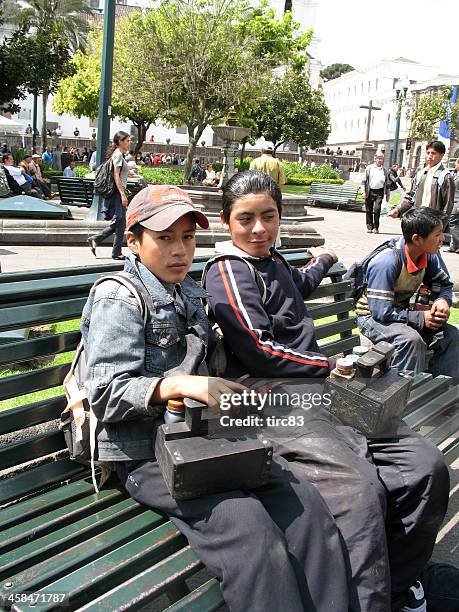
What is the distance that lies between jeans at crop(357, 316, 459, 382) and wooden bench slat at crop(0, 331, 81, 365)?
1920 millimetres

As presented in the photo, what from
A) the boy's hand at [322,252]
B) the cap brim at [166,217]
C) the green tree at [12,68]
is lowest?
the boy's hand at [322,252]

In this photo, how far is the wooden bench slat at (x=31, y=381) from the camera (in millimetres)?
2174

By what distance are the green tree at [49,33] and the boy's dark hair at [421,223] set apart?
22.4 m

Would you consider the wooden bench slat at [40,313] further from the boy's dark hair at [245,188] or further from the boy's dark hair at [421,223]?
the boy's dark hair at [421,223]

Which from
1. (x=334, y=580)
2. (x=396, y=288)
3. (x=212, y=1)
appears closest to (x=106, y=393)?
(x=334, y=580)

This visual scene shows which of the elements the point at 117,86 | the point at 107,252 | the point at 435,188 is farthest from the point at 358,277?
the point at 117,86

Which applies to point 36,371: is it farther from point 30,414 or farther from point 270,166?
point 270,166

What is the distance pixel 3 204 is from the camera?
464 inches

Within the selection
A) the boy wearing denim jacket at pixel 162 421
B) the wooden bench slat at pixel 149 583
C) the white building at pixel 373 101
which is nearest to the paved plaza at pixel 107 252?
the boy wearing denim jacket at pixel 162 421

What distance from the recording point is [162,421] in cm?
204

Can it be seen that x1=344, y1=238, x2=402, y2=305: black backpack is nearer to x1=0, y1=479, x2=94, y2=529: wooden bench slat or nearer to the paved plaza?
x1=0, y1=479, x2=94, y2=529: wooden bench slat

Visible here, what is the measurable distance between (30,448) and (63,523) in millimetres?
341

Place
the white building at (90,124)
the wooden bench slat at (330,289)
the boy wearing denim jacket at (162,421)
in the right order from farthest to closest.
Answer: the white building at (90,124), the wooden bench slat at (330,289), the boy wearing denim jacket at (162,421)

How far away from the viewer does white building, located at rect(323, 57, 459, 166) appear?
73.0m
